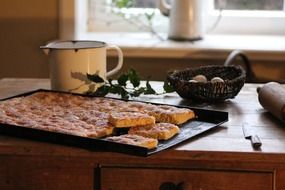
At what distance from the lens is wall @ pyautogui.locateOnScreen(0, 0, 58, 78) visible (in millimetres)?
2123

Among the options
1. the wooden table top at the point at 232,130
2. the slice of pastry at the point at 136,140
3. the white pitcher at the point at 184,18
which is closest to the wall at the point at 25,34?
the white pitcher at the point at 184,18

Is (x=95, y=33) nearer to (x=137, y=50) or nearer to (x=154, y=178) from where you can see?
(x=137, y=50)

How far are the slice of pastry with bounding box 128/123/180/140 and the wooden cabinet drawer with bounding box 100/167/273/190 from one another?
59 millimetres

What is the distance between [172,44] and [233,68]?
0.69 m

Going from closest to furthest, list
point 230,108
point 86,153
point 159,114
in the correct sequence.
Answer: point 86,153, point 159,114, point 230,108

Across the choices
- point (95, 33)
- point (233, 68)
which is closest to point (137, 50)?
point (95, 33)

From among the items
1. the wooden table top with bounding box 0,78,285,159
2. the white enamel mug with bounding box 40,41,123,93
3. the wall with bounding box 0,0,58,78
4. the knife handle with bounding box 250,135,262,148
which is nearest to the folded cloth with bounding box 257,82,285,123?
the wooden table top with bounding box 0,78,285,159

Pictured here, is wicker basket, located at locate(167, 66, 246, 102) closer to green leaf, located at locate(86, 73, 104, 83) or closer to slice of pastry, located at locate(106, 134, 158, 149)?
green leaf, located at locate(86, 73, 104, 83)

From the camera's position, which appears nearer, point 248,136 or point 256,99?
point 248,136

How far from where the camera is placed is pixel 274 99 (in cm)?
125

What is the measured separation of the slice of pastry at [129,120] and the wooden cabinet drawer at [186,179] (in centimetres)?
9

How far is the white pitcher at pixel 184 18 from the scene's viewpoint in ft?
7.09

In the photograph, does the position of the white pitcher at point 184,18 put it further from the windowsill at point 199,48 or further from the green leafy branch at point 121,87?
the green leafy branch at point 121,87

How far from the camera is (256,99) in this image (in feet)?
4.69
